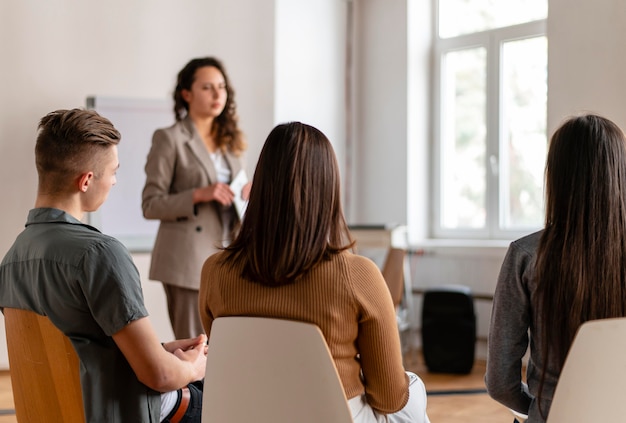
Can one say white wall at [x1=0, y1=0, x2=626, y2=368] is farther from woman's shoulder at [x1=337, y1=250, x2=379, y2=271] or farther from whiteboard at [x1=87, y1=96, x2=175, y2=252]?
woman's shoulder at [x1=337, y1=250, x2=379, y2=271]

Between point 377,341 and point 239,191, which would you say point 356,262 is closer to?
point 377,341

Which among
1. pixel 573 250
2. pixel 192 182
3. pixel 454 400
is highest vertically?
pixel 192 182

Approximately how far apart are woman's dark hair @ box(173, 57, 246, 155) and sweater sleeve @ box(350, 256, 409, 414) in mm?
1933

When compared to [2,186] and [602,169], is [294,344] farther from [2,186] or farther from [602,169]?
[2,186]

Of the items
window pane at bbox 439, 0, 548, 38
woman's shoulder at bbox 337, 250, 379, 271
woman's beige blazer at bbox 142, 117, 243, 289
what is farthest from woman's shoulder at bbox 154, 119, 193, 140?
window pane at bbox 439, 0, 548, 38

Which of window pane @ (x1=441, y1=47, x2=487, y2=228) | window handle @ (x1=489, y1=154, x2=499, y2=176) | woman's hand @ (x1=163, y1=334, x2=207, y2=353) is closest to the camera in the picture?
woman's hand @ (x1=163, y1=334, x2=207, y2=353)

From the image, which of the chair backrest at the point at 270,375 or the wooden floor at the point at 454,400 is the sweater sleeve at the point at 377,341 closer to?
the chair backrest at the point at 270,375

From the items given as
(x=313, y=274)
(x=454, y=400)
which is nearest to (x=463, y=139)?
(x=454, y=400)

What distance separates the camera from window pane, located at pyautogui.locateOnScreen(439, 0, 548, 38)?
17.3 ft

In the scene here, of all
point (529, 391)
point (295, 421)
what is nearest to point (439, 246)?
point (529, 391)

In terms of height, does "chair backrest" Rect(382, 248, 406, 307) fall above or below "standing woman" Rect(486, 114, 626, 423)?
below

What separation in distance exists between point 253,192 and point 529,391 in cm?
72

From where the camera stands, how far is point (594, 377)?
132 centimetres

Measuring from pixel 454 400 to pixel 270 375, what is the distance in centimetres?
284
